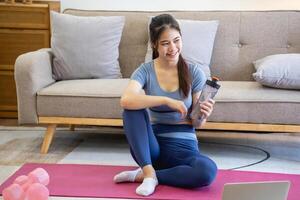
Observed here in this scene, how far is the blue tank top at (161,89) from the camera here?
7.15ft

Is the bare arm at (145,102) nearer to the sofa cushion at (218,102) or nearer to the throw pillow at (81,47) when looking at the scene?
the sofa cushion at (218,102)

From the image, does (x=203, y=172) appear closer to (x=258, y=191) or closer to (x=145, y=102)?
(x=145, y=102)

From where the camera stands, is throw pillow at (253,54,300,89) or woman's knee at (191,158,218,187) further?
throw pillow at (253,54,300,89)

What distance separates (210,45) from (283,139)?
790mm

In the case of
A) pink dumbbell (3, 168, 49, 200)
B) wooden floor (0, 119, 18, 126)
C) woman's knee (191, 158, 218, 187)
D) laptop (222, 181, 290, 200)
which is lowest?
Result: wooden floor (0, 119, 18, 126)

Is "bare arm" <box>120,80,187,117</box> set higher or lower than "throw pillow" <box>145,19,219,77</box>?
lower

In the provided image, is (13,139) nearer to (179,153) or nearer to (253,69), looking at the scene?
(179,153)

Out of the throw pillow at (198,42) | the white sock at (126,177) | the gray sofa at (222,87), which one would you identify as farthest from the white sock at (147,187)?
the throw pillow at (198,42)

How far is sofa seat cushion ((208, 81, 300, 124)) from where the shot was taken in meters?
2.57

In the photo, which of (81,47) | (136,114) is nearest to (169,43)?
(136,114)

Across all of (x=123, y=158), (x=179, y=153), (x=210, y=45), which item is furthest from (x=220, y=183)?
(x=210, y=45)

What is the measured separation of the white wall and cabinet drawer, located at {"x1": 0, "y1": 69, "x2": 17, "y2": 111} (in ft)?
2.20

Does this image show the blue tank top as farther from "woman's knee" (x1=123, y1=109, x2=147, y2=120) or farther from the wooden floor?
the wooden floor

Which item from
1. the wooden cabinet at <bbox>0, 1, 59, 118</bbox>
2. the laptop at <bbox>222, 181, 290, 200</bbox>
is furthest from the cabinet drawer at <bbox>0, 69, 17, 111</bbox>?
the laptop at <bbox>222, 181, 290, 200</bbox>
